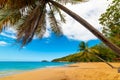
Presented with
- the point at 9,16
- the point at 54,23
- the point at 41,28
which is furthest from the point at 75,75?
the point at 9,16

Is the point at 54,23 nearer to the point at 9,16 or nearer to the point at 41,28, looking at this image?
the point at 41,28

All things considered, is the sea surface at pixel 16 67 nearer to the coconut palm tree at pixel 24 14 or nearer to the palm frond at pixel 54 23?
the palm frond at pixel 54 23

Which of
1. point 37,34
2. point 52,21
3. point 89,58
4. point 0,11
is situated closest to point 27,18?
point 0,11

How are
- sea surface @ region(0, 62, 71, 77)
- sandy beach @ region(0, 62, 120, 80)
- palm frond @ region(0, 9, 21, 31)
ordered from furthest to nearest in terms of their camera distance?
sea surface @ region(0, 62, 71, 77), sandy beach @ region(0, 62, 120, 80), palm frond @ region(0, 9, 21, 31)

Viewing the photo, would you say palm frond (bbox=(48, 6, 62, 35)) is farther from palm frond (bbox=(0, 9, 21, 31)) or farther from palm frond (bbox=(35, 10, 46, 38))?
palm frond (bbox=(0, 9, 21, 31))

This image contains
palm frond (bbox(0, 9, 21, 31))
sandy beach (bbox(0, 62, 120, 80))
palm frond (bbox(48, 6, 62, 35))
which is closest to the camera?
palm frond (bbox(0, 9, 21, 31))

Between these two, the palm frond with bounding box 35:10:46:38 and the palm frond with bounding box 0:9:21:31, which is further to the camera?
the palm frond with bounding box 35:10:46:38

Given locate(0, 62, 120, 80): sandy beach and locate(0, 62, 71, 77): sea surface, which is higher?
locate(0, 62, 71, 77): sea surface

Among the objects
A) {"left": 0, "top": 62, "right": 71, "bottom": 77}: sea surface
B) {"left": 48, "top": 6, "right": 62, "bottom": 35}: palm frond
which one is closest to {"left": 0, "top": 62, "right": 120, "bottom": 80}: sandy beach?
{"left": 48, "top": 6, "right": 62, "bottom": 35}: palm frond

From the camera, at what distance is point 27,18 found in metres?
10.5

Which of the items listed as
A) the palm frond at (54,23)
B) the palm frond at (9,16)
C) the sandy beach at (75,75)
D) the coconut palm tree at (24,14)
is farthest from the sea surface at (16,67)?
the coconut palm tree at (24,14)

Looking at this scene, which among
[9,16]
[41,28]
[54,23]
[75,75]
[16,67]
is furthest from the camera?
[16,67]

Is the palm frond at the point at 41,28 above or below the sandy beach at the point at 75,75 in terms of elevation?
above

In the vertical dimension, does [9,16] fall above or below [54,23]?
above
